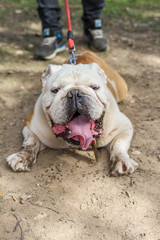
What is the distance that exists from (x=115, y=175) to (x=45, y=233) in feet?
2.53

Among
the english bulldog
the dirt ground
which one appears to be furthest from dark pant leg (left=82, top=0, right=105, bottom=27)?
the english bulldog

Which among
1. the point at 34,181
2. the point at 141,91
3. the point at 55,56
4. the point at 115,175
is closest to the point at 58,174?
the point at 34,181

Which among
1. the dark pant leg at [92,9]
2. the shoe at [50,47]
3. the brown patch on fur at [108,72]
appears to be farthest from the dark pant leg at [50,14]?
the brown patch on fur at [108,72]

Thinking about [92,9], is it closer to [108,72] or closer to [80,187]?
[108,72]

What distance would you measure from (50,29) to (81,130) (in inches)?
122

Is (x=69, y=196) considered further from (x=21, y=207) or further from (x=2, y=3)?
(x=2, y=3)

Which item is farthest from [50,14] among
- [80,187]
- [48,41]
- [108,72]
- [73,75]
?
[80,187]

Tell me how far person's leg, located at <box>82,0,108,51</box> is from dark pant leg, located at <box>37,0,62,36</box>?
0.45 meters

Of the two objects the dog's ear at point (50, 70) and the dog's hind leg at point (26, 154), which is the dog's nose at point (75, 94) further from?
the dog's hind leg at point (26, 154)

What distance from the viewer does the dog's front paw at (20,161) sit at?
2.72 m

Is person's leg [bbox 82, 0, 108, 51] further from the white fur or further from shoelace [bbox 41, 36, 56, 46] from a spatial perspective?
the white fur

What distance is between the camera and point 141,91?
163 inches

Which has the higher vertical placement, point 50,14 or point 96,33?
point 50,14

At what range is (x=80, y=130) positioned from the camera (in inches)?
97.7
